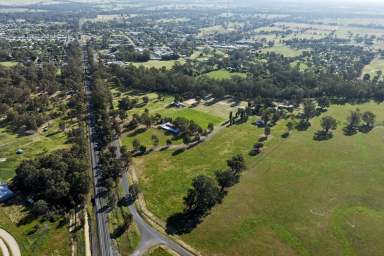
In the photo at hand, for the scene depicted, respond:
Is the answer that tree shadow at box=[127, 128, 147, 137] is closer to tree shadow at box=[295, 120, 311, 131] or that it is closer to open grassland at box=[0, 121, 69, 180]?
open grassland at box=[0, 121, 69, 180]

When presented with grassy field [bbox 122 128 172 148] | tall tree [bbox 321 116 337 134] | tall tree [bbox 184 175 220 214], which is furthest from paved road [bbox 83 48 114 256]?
tall tree [bbox 321 116 337 134]

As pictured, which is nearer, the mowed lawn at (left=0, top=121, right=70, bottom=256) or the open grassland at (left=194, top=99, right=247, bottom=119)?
the mowed lawn at (left=0, top=121, right=70, bottom=256)

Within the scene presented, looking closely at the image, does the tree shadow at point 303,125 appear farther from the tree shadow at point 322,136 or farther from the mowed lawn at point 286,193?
the tree shadow at point 322,136

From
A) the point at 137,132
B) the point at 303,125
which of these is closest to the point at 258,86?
the point at 303,125

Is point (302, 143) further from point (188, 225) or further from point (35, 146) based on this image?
point (35, 146)

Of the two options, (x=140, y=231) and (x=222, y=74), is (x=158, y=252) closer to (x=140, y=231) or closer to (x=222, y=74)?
(x=140, y=231)

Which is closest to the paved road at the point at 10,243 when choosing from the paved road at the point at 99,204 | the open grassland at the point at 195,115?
the paved road at the point at 99,204

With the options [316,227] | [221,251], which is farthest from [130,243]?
[316,227]
